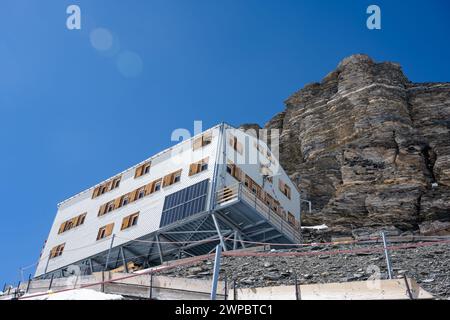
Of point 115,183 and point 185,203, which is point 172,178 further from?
point 115,183

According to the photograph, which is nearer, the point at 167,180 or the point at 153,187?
the point at 167,180

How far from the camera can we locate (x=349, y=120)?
6669cm

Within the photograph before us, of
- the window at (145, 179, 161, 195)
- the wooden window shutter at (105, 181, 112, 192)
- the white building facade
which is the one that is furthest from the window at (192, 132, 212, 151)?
the wooden window shutter at (105, 181, 112, 192)

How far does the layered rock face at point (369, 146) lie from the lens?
4772 centimetres

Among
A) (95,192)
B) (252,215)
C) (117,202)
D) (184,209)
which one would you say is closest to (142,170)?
(117,202)

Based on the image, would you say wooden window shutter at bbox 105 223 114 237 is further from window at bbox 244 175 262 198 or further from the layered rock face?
the layered rock face

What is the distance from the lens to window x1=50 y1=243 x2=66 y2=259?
42231mm

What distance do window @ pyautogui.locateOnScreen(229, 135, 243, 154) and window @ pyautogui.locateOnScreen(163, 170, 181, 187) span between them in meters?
4.77

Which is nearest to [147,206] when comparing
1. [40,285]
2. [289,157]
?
[40,285]

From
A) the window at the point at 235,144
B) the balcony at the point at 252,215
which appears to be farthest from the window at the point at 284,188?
the window at the point at 235,144

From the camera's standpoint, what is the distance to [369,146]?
189 ft

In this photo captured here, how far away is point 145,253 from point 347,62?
5513cm

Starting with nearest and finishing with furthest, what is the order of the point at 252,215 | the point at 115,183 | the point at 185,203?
the point at 252,215 → the point at 185,203 → the point at 115,183

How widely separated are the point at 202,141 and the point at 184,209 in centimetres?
623
